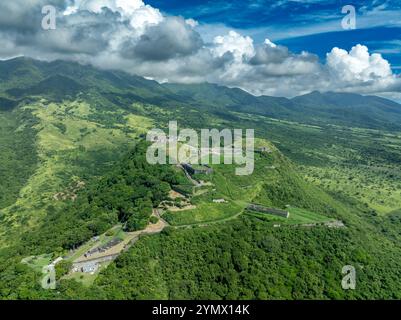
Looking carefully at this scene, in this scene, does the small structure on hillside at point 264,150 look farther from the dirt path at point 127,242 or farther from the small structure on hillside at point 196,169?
the dirt path at point 127,242

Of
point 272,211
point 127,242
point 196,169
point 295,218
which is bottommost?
point 127,242

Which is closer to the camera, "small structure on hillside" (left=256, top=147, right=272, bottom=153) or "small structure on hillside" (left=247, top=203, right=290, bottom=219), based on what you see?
"small structure on hillside" (left=247, top=203, right=290, bottom=219)

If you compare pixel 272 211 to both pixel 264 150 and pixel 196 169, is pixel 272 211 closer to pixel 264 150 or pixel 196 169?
pixel 196 169

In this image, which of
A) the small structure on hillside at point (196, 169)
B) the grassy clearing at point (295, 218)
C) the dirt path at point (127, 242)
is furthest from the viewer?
the small structure on hillside at point (196, 169)

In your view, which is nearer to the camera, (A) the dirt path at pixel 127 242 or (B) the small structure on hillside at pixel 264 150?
(A) the dirt path at pixel 127 242

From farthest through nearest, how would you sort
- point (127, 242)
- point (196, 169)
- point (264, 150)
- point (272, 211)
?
point (264, 150)
point (196, 169)
point (272, 211)
point (127, 242)

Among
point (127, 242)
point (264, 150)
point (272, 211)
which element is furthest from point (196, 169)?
point (264, 150)

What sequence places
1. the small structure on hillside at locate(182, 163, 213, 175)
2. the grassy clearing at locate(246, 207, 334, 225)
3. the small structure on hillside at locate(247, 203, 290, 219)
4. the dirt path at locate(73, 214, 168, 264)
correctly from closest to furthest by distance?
1. the dirt path at locate(73, 214, 168, 264)
2. the grassy clearing at locate(246, 207, 334, 225)
3. the small structure on hillside at locate(247, 203, 290, 219)
4. the small structure on hillside at locate(182, 163, 213, 175)

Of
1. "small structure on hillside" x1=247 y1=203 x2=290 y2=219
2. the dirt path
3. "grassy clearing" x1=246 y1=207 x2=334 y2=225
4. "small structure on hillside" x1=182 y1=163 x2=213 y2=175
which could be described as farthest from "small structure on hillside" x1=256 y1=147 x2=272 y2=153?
the dirt path

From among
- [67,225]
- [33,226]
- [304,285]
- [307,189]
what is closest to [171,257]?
[304,285]

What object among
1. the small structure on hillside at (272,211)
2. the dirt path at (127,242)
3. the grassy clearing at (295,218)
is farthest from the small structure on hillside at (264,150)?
the dirt path at (127,242)

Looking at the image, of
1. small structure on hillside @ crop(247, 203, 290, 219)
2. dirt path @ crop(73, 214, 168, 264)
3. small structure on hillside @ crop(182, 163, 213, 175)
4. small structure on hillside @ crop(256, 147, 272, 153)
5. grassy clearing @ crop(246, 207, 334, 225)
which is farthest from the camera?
small structure on hillside @ crop(256, 147, 272, 153)

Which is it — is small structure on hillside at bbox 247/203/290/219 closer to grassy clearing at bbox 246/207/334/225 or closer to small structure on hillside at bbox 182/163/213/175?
grassy clearing at bbox 246/207/334/225
